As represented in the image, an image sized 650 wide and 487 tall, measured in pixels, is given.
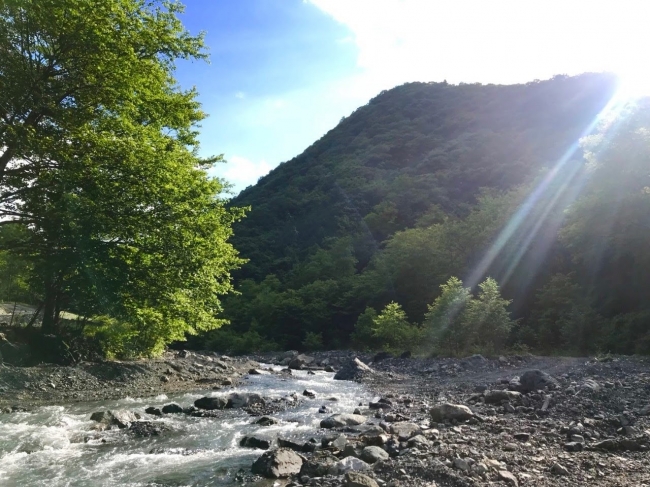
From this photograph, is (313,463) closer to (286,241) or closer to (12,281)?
(12,281)

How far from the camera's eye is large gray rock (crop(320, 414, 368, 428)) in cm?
1117

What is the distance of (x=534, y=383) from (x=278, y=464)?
956 centimetres

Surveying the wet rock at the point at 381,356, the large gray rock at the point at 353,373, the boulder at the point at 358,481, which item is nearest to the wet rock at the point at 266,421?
the boulder at the point at 358,481

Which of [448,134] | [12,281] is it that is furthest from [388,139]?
[12,281]

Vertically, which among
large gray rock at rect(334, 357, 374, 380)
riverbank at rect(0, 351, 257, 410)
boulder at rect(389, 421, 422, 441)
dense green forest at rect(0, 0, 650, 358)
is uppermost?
dense green forest at rect(0, 0, 650, 358)

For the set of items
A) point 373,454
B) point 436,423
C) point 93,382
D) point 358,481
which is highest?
point 358,481

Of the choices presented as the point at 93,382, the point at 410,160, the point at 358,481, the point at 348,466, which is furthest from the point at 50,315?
the point at 410,160

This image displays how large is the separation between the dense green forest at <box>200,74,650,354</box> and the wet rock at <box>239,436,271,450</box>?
901 inches

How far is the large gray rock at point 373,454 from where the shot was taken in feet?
24.6

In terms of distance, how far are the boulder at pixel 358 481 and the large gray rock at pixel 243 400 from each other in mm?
8498

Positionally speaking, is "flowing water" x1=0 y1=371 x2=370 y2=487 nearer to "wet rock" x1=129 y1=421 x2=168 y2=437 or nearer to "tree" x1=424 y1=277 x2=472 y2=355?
"wet rock" x1=129 y1=421 x2=168 y2=437

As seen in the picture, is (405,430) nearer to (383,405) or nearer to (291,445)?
(291,445)

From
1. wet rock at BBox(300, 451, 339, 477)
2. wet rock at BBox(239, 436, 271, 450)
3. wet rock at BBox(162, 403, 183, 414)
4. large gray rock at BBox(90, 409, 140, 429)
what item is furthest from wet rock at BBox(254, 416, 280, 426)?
wet rock at BBox(300, 451, 339, 477)

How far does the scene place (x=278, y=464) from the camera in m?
7.48
